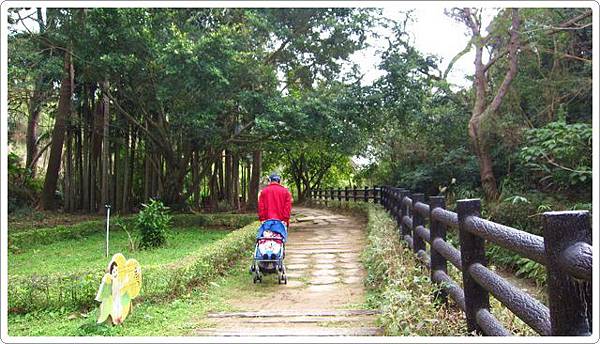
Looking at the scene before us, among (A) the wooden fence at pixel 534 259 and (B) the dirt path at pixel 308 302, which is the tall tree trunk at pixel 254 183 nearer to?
(B) the dirt path at pixel 308 302

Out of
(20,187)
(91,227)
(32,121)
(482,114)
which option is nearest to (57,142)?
(20,187)

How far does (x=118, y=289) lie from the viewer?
3830mm

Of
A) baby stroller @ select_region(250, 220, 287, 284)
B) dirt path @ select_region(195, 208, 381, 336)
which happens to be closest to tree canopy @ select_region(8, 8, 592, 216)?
dirt path @ select_region(195, 208, 381, 336)

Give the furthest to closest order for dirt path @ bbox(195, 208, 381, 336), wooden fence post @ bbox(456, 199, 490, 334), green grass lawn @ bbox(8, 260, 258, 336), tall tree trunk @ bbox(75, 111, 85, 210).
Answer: tall tree trunk @ bbox(75, 111, 85, 210), green grass lawn @ bbox(8, 260, 258, 336), dirt path @ bbox(195, 208, 381, 336), wooden fence post @ bbox(456, 199, 490, 334)

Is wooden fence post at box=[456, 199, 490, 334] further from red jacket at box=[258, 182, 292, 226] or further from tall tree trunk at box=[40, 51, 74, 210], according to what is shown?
tall tree trunk at box=[40, 51, 74, 210]

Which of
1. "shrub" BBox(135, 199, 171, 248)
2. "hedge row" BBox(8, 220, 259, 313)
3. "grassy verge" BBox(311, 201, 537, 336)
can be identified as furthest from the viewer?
"shrub" BBox(135, 199, 171, 248)

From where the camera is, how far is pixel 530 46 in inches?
391

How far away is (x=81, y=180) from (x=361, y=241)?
9648 millimetres

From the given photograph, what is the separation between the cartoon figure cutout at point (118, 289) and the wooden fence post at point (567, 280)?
3.06 metres

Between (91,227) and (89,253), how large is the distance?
9.68ft

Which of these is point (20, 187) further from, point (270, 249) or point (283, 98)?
point (270, 249)

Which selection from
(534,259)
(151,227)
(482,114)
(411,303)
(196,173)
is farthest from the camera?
(196,173)

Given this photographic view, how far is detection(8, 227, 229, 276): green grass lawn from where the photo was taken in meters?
7.23

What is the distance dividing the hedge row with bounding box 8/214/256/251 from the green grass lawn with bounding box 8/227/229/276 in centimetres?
17
